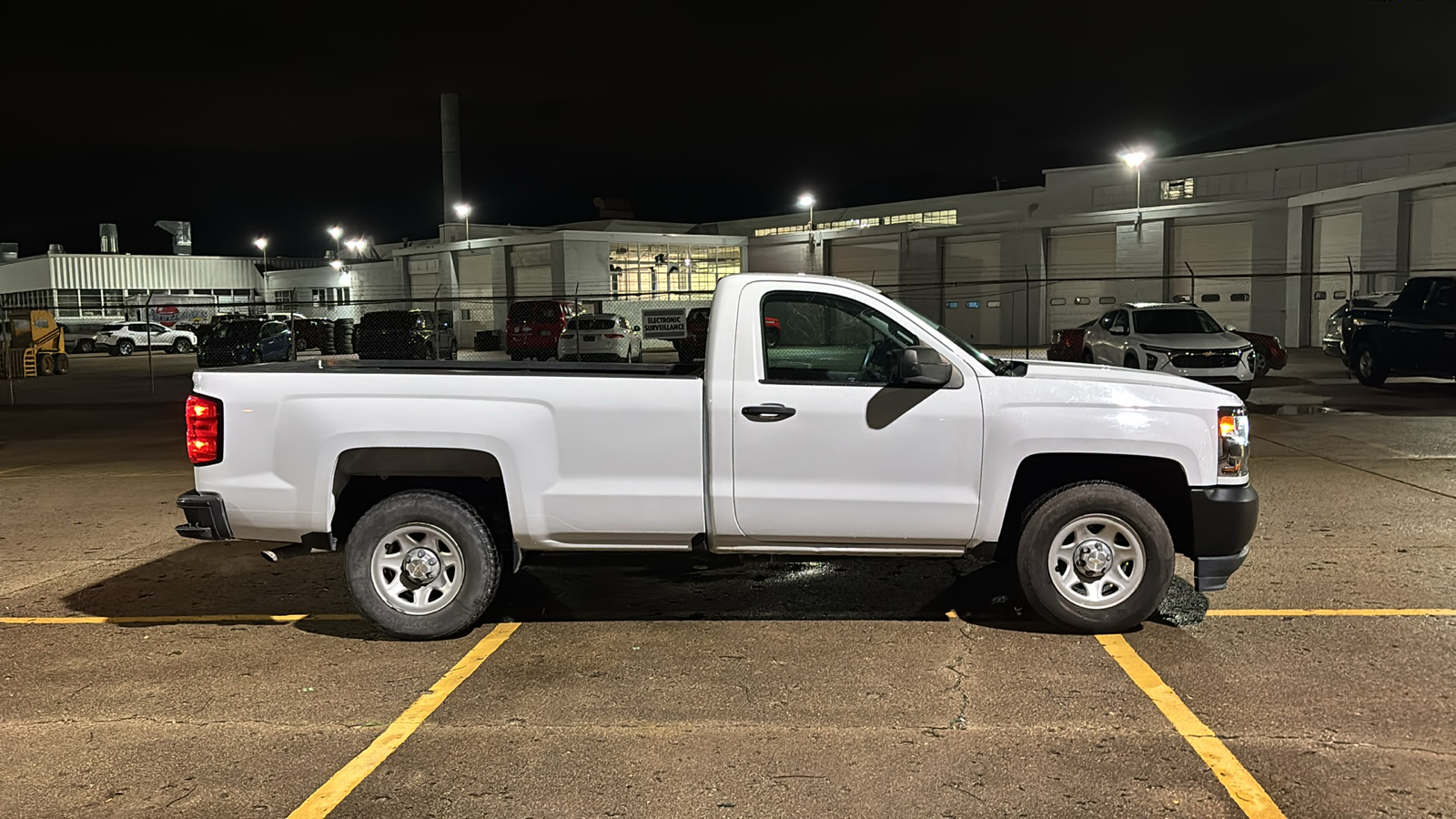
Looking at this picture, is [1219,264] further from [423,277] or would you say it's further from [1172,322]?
[423,277]

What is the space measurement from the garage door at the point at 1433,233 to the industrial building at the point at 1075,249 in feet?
0.16

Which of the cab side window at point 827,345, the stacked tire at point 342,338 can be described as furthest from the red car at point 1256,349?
the stacked tire at point 342,338

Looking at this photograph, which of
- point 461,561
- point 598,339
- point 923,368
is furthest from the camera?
point 598,339

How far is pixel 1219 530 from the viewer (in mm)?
5637

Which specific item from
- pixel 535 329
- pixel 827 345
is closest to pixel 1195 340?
pixel 827 345

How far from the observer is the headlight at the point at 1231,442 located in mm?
5645

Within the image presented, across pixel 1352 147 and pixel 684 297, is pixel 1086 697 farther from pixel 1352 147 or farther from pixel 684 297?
pixel 684 297

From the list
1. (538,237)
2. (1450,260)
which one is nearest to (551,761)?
(1450,260)

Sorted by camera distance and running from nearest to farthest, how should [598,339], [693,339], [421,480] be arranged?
[421,480] < [693,339] < [598,339]

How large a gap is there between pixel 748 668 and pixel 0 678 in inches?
143

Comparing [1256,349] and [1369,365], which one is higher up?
[1256,349]

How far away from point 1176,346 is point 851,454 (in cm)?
1282

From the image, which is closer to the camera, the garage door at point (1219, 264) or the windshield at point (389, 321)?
the windshield at point (389, 321)

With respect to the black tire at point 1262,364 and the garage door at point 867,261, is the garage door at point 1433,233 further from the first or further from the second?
the garage door at point 867,261
